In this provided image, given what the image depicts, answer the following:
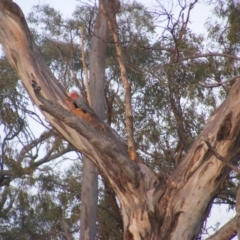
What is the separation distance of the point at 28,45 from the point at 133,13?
5457 mm

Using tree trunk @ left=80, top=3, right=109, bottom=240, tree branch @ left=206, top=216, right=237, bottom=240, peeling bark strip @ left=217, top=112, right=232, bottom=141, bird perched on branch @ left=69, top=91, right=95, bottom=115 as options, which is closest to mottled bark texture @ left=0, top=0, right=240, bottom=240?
peeling bark strip @ left=217, top=112, right=232, bottom=141

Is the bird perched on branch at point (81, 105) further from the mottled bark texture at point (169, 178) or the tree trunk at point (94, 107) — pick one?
the tree trunk at point (94, 107)

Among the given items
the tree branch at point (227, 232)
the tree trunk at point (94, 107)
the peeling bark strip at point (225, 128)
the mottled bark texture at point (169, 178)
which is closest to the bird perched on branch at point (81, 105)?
the mottled bark texture at point (169, 178)

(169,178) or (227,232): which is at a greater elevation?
(169,178)

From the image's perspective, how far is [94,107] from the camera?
724 cm

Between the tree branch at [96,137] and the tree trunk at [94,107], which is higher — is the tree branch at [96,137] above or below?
below

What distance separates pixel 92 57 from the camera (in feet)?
24.6

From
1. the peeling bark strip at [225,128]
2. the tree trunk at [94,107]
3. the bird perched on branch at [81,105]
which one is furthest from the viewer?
the tree trunk at [94,107]

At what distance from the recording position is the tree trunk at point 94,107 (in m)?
7.16

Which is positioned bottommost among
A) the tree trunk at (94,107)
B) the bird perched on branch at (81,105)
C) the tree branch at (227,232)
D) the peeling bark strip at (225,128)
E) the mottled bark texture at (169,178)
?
the tree branch at (227,232)

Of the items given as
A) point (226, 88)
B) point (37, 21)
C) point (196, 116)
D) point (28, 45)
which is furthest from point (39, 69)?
point (37, 21)

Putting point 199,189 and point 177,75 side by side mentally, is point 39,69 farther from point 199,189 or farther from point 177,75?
point 177,75

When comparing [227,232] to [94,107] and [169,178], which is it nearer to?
[169,178]

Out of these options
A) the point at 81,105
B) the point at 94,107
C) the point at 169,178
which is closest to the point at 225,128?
the point at 169,178
